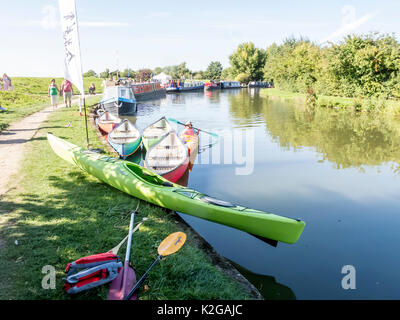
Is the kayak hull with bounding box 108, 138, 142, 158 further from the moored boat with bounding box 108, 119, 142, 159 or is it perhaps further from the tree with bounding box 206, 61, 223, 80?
the tree with bounding box 206, 61, 223, 80

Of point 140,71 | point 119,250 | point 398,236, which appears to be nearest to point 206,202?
point 119,250

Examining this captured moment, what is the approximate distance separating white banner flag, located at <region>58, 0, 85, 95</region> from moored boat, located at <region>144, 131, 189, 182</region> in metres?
3.07

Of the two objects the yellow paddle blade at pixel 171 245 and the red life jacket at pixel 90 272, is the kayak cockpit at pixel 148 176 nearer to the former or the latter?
the yellow paddle blade at pixel 171 245

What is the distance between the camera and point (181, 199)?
5777 millimetres

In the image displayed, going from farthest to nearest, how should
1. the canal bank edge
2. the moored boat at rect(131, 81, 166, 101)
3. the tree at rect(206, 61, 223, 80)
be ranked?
the tree at rect(206, 61, 223, 80) < the moored boat at rect(131, 81, 166, 101) < the canal bank edge

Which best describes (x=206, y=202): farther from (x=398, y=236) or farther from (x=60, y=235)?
(x=398, y=236)

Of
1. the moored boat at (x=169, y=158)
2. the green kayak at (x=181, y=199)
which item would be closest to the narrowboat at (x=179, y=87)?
the moored boat at (x=169, y=158)

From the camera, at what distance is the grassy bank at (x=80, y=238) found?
12.9 feet

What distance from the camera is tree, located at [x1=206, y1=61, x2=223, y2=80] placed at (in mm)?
94312

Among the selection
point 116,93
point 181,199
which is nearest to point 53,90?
point 116,93

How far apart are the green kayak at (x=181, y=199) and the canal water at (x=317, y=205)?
77 centimetres

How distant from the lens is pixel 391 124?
58.9 ft

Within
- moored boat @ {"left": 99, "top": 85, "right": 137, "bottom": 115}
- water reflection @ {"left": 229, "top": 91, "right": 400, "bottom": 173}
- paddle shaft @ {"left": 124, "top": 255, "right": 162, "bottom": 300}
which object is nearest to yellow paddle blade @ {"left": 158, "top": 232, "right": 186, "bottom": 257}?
paddle shaft @ {"left": 124, "top": 255, "right": 162, "bottom": 300}

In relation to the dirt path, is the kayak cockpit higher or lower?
lower
